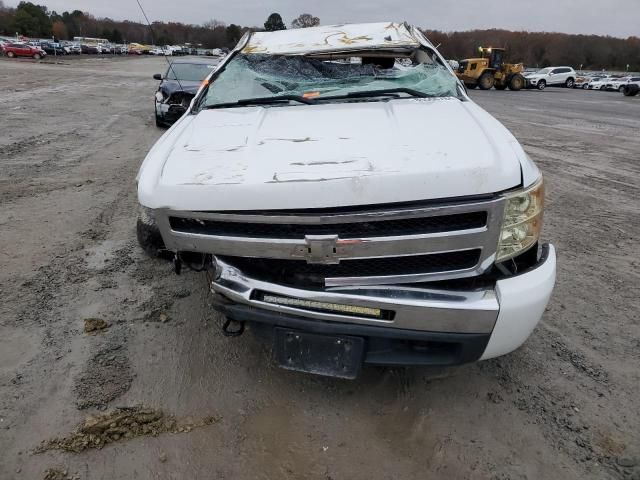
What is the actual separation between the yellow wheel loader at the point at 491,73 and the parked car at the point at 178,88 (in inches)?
1003

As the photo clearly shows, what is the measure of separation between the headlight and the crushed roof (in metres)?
2.24

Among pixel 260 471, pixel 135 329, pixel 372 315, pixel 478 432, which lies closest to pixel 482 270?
pixel 372 315

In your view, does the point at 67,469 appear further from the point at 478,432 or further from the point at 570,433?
the point at 570,433

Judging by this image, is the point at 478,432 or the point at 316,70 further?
the point at 316,70

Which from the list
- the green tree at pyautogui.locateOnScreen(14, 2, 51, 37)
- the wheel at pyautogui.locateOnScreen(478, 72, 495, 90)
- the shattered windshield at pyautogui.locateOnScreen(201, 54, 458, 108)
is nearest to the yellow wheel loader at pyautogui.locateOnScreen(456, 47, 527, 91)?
the wheel at pyautogui.locateOnScreen(478, 72, 495, 90)

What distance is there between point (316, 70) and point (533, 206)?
2251 millimetres

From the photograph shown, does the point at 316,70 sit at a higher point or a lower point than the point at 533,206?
higher

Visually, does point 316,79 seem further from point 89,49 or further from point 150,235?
point 89,49

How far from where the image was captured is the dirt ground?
83.4 inches

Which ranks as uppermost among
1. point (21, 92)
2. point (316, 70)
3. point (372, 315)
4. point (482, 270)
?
point (316, 70)

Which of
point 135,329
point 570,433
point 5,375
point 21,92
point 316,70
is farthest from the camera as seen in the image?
point 21,92

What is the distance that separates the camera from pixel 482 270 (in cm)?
206

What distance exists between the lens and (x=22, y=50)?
42.6 m

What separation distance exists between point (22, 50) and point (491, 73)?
40659 mm
